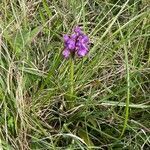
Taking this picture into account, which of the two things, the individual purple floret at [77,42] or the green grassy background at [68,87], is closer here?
the individual purple floret at [77,42]

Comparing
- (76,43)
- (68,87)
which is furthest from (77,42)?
(68,87)

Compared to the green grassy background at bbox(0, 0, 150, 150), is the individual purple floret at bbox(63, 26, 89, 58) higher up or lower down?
higher up

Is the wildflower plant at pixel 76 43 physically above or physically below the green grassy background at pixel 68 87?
above

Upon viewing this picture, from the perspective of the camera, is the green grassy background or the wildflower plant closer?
the wildflower plant

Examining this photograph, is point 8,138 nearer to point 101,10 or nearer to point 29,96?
point 29,96

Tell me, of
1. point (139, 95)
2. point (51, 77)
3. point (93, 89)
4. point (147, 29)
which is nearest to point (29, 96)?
point (51, 77)

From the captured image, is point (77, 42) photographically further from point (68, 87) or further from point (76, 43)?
point (68, 87)

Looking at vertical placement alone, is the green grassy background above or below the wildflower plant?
below

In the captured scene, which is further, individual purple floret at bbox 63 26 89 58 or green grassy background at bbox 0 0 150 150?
green grassy background at bbox 0 0 150 150
